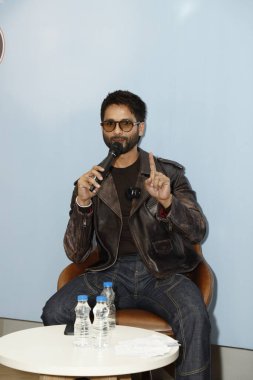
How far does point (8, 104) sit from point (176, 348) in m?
2.19

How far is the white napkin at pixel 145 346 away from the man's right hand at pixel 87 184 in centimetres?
70

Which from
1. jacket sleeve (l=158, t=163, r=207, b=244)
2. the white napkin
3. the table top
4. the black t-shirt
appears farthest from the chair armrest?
the white napkin

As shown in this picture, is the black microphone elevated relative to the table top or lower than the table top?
elevated

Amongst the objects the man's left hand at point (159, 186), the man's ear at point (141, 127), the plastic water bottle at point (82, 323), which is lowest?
the plastic water bottle at point (82, 323)

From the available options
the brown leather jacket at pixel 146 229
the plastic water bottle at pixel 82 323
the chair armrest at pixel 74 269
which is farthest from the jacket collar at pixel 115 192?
the plastic water bottle at pixel 82 323

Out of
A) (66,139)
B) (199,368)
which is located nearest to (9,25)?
(66,139)

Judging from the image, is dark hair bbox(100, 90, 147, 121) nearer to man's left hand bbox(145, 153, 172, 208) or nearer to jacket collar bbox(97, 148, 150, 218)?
jacket collar bbox(97, 148, 150, 218)

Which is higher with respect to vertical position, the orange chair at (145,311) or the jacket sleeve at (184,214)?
the jacket sleeve at (184,214)

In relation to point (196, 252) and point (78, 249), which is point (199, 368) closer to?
point (196, 252)

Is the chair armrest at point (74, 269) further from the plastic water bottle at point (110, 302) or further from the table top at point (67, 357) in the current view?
the table top at point (67, 357)

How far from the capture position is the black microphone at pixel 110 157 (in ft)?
8.21

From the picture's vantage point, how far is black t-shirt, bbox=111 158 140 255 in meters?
2.93

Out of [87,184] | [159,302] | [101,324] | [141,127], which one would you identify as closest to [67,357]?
[101,324]

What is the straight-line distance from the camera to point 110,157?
2594 millimetres
